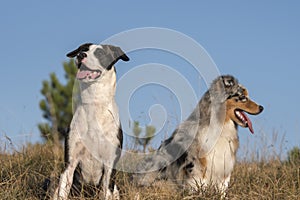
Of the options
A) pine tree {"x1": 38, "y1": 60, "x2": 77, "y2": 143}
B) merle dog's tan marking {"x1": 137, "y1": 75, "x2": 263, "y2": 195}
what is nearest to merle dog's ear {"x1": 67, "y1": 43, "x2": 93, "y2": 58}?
merle dog's tan marking {"x1": 137, "y1": 75, "x2": 263, "y2": 195}

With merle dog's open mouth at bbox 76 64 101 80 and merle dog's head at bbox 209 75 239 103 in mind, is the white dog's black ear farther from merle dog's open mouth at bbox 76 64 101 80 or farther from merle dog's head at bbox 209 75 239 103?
merle dog's head at bbox 209 75 239 103

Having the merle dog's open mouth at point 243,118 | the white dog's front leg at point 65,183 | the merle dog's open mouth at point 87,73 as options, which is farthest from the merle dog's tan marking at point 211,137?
the merle dog's open mouth at point 87,73

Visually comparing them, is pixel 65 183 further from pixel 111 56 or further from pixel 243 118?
pixel 243 118

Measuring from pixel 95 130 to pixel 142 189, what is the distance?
1.19 m

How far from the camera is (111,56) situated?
244 inches

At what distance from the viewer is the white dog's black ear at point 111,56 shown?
20.0ft

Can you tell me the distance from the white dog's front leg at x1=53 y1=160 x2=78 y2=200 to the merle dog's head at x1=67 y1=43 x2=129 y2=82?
1.04m

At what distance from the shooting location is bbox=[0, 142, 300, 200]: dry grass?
19.3 ft

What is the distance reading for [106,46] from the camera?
247 inches

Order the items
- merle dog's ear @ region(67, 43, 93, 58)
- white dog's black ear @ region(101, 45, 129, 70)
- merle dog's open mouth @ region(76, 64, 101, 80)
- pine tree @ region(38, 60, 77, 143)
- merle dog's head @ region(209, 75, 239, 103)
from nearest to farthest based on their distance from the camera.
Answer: merle dog's open mouth @ region(76, 64, 101, 80)
white dog's black ear @ region(101, 45, 129, 70)
merle dog's ear @ region(67, 43, 93, 58)
merle dog's head @ region(209, 75, 239, 103)
pine tree @ region(38, 60, 77, 143)

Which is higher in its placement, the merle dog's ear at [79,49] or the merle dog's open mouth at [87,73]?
the merle dog's ear at [79,49]

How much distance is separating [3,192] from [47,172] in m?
1.39

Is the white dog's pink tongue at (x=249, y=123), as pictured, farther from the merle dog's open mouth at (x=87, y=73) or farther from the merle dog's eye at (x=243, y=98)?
the merle dog's open mouth at (x=87, y=73)

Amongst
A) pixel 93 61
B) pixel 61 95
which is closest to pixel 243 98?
pixel 93 61
